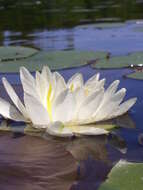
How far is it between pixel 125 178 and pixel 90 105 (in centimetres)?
59

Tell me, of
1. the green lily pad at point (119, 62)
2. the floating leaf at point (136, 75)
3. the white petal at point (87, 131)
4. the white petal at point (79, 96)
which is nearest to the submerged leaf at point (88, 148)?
the white petal at point (87, 131)

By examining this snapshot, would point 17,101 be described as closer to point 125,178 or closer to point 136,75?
point 125,178

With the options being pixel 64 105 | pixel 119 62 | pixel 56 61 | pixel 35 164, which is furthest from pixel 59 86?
pixel 56 61

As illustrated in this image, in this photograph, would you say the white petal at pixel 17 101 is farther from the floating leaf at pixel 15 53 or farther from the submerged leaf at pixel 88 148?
the floating leaf at pixel 15 53

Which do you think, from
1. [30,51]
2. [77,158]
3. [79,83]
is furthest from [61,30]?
[77,158]

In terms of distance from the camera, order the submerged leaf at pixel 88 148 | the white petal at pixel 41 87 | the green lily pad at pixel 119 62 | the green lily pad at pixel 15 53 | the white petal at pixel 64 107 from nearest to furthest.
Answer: the submerged leaf at pixel 88 148, the white petal at pixel 64 107, the white petal at pixel 41 87, the green lily pad at pixel 119 62, the green lily pad at pixel 15 53

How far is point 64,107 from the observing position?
1.96 metres

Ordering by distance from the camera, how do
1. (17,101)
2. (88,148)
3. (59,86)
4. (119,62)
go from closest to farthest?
(88,148) → (59,86) → (17,101) → (119,62)

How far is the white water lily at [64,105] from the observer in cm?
194

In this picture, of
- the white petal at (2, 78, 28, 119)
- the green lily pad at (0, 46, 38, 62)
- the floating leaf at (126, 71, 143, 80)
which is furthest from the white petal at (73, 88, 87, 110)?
the green lily pad at (0, 46, 38, 62)

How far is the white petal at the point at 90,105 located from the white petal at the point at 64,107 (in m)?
0.04

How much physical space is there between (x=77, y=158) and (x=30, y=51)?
222 centimetres

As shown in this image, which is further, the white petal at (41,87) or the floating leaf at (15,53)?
the floating leaf at (15,53)

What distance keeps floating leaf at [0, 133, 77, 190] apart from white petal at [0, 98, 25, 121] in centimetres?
19
